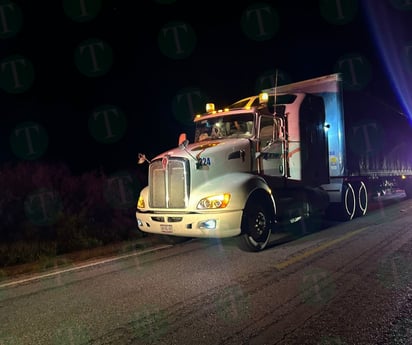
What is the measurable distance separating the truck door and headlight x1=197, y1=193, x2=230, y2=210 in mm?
1530

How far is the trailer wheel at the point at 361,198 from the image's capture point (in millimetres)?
12023

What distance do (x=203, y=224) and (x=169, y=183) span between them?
106cm

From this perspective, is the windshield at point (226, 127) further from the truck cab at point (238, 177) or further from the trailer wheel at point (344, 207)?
the trailer wheel at point (344, 207)

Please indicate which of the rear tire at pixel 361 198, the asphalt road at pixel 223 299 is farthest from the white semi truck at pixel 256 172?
the asphalt road at pixel 223 299

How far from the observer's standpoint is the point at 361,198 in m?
12.3

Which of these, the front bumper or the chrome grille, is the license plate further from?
the chrome grille

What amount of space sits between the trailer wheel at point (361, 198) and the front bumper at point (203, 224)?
6.26 meters

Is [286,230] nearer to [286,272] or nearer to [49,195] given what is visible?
[286,272]

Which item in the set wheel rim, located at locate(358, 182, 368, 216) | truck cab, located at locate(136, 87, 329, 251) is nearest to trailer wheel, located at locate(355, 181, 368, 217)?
wheel rim, located at locate(358, 182, 368, 216)

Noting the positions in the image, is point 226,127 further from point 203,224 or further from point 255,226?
point 203,224

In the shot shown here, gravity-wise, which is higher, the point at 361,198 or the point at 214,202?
the point at 214,202

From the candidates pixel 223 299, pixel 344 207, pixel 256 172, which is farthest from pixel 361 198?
pixel 223 299

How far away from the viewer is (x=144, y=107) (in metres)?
21.3

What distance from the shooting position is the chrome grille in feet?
23.9
